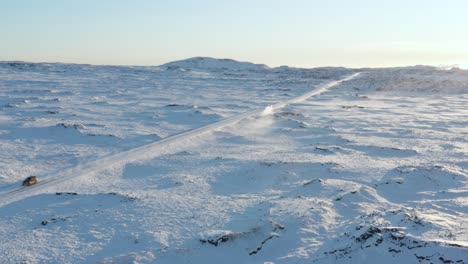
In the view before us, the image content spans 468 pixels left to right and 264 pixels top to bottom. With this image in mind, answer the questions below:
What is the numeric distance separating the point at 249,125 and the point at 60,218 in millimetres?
6529

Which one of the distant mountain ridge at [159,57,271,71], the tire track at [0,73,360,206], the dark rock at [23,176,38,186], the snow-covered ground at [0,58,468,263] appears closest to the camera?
the snow-covered ground at [0,58,468,263]

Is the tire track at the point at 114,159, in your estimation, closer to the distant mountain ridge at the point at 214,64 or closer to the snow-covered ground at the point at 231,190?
the snow-covered ground at the point at 231,190

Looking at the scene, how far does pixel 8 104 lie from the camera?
43.0 ft

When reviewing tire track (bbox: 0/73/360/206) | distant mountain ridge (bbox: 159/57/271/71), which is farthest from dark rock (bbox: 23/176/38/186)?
distant mountain ridge (bbox: 159/57/271/71)

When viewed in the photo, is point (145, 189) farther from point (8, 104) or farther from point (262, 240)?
point (8, 104)

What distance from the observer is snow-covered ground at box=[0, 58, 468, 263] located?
158 inches

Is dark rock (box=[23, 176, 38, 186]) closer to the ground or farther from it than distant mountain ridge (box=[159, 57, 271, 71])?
closer to the ground

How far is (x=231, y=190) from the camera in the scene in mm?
5777

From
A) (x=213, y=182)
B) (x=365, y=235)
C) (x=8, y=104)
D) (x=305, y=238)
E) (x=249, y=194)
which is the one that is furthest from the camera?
(x=8, y=104)

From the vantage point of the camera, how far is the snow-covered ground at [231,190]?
158 inches

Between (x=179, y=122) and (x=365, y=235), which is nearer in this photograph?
(x=365, y=235)

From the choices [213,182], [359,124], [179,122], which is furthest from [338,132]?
[213,182]

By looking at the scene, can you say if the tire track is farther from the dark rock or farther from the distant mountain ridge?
the distant mountain ridge

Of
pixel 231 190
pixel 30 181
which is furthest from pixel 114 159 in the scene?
pixel 231 190
